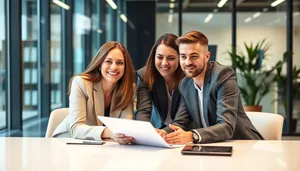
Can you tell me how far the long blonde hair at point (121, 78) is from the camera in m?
2.28

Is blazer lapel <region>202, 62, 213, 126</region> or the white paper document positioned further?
blazer lapel <region>202, 62, 213, 126</region>

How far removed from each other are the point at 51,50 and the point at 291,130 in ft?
13.6

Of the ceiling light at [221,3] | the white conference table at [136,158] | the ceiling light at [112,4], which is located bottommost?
the white conference table at [136,158]

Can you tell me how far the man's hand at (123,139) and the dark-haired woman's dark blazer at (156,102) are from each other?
426 mm

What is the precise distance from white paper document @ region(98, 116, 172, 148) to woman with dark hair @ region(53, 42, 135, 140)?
0.35m

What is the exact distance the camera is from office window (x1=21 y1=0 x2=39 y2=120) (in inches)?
218

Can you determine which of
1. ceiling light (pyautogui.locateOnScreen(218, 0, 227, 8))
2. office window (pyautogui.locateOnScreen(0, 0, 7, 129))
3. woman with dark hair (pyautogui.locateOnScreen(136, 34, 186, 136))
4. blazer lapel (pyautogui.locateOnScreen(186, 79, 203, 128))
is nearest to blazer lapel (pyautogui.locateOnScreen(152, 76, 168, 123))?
woman with dark hair (pyautogui.locateOnScreen(136, 34, 186, 136))

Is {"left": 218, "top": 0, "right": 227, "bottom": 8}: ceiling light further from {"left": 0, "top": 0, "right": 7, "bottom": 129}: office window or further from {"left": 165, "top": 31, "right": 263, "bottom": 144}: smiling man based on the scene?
{"left": 165, "top": 31, "right": 263, "bottom": 144}: smiling man

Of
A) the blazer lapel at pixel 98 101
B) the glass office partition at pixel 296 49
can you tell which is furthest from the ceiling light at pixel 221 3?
the blazer lapel at pixel 98 101

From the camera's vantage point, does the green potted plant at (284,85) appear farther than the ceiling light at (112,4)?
No

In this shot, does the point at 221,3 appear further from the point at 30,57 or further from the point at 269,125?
the point at 269,125

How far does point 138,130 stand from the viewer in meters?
1.77

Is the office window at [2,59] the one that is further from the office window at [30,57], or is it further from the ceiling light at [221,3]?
the ceiling light at [221,3]

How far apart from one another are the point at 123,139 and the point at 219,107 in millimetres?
523
